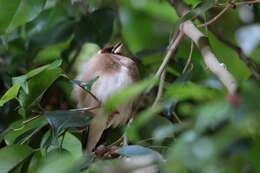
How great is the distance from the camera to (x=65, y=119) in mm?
1522

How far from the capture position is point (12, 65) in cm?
236

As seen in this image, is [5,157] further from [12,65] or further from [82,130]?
[12,65]

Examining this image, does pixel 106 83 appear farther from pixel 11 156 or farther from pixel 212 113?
pixel 212 113

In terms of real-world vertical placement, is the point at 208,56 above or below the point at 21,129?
above

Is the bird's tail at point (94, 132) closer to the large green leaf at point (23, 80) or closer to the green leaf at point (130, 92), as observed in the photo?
the large green leaf at point (23, 80)

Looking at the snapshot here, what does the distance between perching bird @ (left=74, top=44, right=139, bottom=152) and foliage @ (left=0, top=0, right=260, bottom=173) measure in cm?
4

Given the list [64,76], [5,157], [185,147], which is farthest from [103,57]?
[185,147]

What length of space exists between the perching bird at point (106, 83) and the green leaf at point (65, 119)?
28 centimetres

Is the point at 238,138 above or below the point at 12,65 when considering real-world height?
above

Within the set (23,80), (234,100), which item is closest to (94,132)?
(23,80)

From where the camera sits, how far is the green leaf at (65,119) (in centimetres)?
149

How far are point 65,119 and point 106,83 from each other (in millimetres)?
409

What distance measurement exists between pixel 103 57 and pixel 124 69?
86 mm

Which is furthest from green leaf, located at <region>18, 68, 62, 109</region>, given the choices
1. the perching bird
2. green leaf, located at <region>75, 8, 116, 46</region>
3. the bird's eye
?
green leaf, located at <region>75, 8, 116, 46</region>
